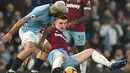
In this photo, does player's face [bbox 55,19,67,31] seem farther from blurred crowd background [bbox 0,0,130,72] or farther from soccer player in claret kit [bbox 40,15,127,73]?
blurred crowd background [bbox 0,0,130,72]

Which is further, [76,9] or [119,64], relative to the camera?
[76,9]

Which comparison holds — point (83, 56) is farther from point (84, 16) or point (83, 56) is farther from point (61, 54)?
point (84, 16)

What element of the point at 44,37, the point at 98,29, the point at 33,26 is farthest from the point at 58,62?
the point at 98,29

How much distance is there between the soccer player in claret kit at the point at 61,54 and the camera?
11672mm

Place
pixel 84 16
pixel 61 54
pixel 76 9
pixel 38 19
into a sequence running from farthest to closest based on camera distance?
pixel 76 9 → pixel 84 16 → pixel 38 19 → pixel 61 54

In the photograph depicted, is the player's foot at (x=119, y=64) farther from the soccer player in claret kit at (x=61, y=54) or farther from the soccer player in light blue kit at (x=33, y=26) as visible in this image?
the soccer player in light blue kit at (x=33, y=26)

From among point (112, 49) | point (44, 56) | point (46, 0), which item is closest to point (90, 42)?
point (112, 49)

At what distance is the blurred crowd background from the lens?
633 inches

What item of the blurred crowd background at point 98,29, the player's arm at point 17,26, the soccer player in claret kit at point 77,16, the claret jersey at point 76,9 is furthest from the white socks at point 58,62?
the blurred crowd background at point 98,29

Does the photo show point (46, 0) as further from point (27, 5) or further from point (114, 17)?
point (114, 17)

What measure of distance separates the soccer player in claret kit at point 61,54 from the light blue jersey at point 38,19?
0.56ft

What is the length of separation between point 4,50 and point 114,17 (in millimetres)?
4291

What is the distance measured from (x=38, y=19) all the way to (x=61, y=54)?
1019 mm

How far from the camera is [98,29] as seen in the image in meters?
17.6
